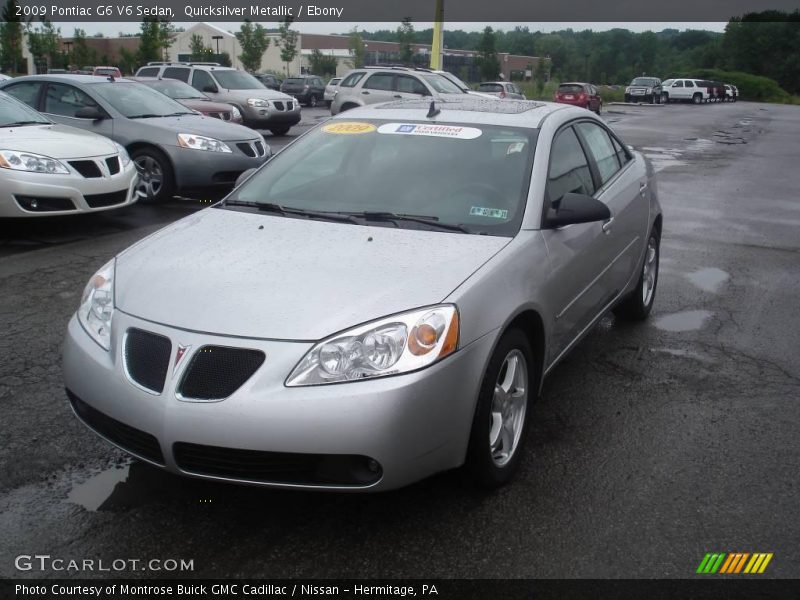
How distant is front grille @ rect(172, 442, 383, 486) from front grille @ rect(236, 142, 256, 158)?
8.41 meters

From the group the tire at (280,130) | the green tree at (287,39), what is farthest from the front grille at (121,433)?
the green tree at (287,39)

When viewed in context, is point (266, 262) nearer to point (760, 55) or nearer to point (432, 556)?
point (432, 556)

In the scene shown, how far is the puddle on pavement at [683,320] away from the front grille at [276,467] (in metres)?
3.57

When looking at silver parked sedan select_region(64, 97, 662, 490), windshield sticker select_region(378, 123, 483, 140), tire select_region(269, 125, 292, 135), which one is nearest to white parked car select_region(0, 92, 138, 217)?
silver parked sedan select_region(64, 97, 662, 490)

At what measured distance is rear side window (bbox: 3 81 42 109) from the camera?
11.1 metres

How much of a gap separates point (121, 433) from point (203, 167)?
746 centimetres

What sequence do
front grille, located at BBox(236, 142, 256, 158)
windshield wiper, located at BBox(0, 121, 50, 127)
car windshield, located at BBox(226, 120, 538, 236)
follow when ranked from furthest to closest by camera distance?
front grille, located at BBox(236, 142, 256, 158)
windshield wiper, located at BBox(0, 121, 50, 127)
car windshield, located at BBox(226, 120, 538, 236)

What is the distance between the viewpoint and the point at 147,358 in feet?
10.1

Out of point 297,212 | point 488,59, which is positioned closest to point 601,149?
point 297,212

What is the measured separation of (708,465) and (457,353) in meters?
1.51

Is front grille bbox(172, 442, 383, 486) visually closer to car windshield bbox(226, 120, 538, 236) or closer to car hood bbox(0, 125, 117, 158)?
car windshield bbox(226, 120, 538, 236)

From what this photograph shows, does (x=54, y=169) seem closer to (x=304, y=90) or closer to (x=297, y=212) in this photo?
(x=297, y=212)

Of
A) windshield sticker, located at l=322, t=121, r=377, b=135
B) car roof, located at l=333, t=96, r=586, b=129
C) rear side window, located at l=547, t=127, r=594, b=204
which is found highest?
car roof, located at l=333, t=96, r=586, b=129

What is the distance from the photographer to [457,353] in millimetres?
3055
